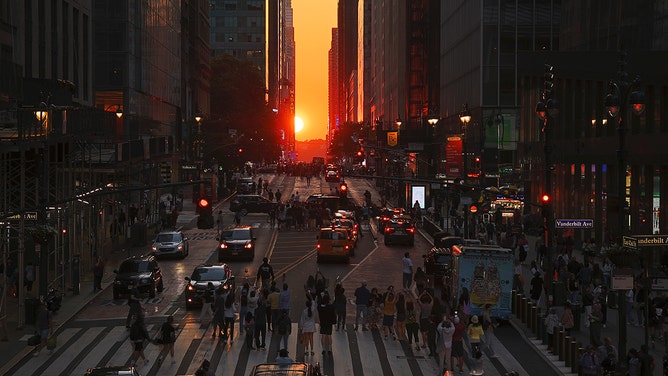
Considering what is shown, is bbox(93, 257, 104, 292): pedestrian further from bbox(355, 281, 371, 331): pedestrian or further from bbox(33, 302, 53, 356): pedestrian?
bbox(355, 281, 371, 331): pedestrian

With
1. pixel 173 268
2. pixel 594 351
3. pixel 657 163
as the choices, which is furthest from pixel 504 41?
pixel 594 351

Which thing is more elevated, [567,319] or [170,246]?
[170,246]

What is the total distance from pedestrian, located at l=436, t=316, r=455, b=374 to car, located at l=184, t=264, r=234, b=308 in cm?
1094

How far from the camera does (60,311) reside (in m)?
36.4

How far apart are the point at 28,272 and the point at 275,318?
1316 centimetres

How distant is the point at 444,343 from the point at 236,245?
985 inches

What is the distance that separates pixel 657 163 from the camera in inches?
→ 1873

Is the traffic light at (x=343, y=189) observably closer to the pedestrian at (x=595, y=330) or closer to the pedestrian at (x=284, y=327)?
the pedestrian at (x=284, y=327)

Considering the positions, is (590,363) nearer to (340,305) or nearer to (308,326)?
(308,326)

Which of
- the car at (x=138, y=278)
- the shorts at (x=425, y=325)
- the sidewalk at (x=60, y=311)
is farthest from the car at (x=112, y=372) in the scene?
the car at (x=138, y=278)

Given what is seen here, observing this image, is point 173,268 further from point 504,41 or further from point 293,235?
point 504,41

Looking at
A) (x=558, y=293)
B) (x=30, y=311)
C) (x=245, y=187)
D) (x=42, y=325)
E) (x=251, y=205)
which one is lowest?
(x=30, y=311)

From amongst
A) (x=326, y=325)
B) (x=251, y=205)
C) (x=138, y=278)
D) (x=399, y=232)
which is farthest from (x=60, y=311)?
(x=251, y=205)

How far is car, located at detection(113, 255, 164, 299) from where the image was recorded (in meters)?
39.5
